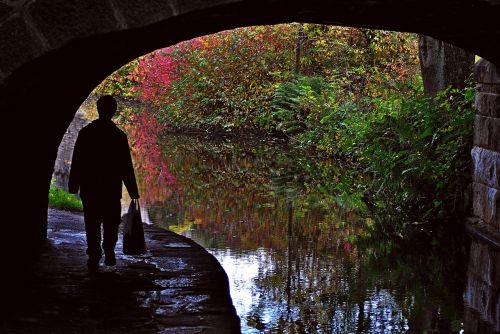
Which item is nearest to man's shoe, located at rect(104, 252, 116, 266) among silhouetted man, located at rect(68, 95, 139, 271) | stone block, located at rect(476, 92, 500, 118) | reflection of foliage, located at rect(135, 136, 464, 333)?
silhouetted man, located at rect(68, 95, 139, 271)

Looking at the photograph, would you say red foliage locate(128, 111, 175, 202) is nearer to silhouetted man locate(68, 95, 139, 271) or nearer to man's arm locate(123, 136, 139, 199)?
man's arm locate(123, 136, 139, 199)

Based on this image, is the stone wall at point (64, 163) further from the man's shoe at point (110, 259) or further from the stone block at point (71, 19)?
the stone block at point (71, 19)

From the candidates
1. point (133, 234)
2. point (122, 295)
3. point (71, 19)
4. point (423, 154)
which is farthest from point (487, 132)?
point (71, 19)

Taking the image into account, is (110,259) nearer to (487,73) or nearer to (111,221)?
(111,221)

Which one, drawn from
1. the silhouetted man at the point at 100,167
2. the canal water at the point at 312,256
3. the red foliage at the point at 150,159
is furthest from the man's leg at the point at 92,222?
the red foliage at the point at 150,159

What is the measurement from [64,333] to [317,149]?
16.6 meters

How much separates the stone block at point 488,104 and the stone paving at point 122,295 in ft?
11.6

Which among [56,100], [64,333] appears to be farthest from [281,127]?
[64,333]

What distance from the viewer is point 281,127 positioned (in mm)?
25438

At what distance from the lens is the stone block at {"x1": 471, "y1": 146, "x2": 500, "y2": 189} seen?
977 centimetres

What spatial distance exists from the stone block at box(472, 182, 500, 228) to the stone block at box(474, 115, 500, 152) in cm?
48

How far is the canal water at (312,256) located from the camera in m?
7.64

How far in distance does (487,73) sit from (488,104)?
35 centimetres

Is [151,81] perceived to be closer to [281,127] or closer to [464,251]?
[281,127]
